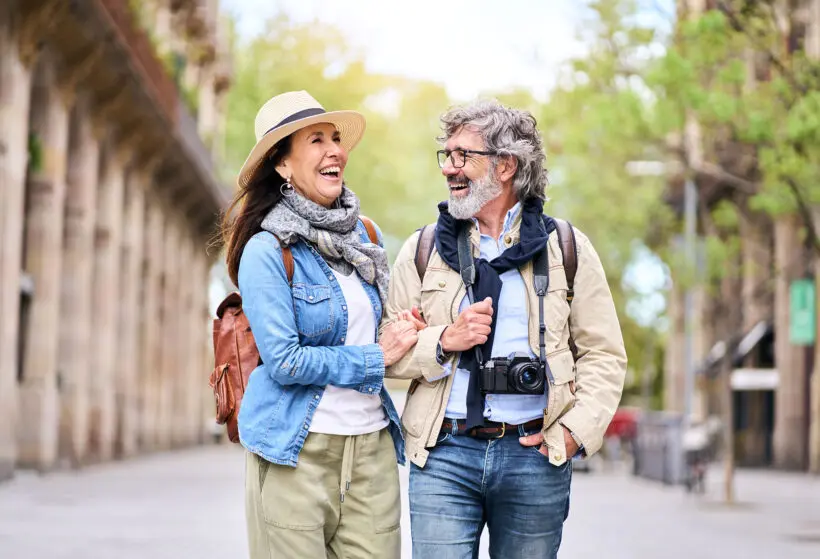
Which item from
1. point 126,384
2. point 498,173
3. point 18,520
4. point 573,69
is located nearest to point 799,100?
point 573,69

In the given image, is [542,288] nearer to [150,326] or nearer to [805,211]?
[805,211]

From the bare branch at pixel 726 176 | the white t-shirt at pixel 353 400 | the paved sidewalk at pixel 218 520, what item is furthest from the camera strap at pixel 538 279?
the bare branch at pixel 726 176

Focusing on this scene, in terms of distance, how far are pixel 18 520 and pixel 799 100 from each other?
929 cm

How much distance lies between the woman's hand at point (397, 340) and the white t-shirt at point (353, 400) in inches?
2.7

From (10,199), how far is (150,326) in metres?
14.7

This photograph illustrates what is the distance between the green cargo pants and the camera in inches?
187

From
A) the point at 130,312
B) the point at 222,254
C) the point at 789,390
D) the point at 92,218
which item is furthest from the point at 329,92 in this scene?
the point at 222,254

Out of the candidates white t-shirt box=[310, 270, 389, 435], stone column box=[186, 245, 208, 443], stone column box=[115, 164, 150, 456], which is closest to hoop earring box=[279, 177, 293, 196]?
white t-shirt box=[310, 270, 389, 435]

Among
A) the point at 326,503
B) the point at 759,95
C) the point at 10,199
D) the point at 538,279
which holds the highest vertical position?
the point at 759,95

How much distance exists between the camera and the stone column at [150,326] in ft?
113

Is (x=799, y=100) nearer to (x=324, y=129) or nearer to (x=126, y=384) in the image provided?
(x=324, y=129)

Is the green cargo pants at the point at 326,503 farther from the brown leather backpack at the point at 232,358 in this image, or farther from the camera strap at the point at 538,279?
the camera strap at the point at 538,279

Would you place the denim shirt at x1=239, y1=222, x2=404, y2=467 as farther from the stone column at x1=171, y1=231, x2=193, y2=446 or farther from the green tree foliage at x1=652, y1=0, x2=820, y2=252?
the stone column at x1=171, y1=231, x2=193, y2=446

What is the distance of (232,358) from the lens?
4.91 m
